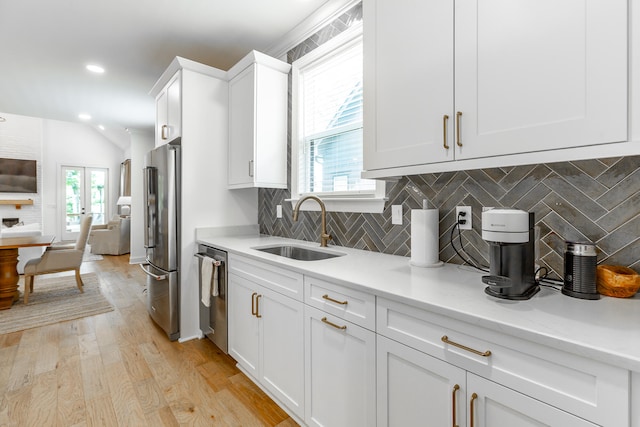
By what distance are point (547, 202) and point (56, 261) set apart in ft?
16.3

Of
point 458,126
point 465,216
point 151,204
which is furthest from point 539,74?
point 151,204

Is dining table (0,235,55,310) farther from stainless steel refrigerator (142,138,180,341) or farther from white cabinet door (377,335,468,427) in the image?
white cabinet door (377,335,468,427)

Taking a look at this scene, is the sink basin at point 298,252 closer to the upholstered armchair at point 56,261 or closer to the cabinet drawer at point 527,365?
the cabinet drawer at point 527,365

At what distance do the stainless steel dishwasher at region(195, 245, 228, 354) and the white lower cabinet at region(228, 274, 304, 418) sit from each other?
0.31ft

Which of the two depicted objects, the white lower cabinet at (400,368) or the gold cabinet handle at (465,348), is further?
the gold cabinet handle at (465,348)

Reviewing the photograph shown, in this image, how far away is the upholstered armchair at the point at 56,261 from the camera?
3.62 m

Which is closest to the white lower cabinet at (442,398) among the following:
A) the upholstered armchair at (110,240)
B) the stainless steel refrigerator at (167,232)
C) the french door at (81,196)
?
the stainless steel refrigerator at (167,232)

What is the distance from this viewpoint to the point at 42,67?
337 centimetres

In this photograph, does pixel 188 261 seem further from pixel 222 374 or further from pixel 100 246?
pixel 100 246

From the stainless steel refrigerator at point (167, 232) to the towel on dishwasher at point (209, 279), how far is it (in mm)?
363

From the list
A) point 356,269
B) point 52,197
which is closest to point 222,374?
point 356,269

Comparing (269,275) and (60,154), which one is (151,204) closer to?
(269,275)

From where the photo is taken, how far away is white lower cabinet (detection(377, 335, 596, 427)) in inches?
31.7

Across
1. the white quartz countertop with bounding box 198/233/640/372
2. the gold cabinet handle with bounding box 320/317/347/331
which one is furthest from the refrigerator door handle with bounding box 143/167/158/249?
the gold cabinet handle with bounding box 320/317/347/331
